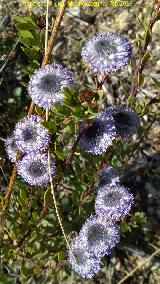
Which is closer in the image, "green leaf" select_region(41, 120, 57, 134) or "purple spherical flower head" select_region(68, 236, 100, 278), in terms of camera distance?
"green leaf" select_region(41, 120, 57, 134)

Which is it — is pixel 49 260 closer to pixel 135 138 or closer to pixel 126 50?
pixel 135 138

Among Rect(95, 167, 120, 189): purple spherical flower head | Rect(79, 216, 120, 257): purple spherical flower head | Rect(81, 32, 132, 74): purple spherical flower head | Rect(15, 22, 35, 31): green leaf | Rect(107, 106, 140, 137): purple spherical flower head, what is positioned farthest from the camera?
Rect(95, 167, 120, 189): purple spherical flower head

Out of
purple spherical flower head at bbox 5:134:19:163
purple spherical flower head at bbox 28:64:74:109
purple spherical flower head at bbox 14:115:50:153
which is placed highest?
purple spherical flower head at bbox 28:64:74:109

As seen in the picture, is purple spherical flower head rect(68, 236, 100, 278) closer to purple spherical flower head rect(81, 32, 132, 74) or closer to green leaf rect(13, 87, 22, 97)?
purple spherical flower head rect(81, 32, 132, 74)

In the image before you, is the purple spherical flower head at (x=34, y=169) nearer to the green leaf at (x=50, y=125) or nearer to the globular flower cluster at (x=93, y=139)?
the globular flower cluster at (x=93, y=139)

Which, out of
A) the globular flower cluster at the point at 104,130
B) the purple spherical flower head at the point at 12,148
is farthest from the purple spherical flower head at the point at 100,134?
the purple spherical flower head at the point at 12,148

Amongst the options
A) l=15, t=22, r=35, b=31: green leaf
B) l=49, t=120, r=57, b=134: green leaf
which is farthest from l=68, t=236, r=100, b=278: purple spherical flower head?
l=15, t=22, r=35, b=31: green leaf
